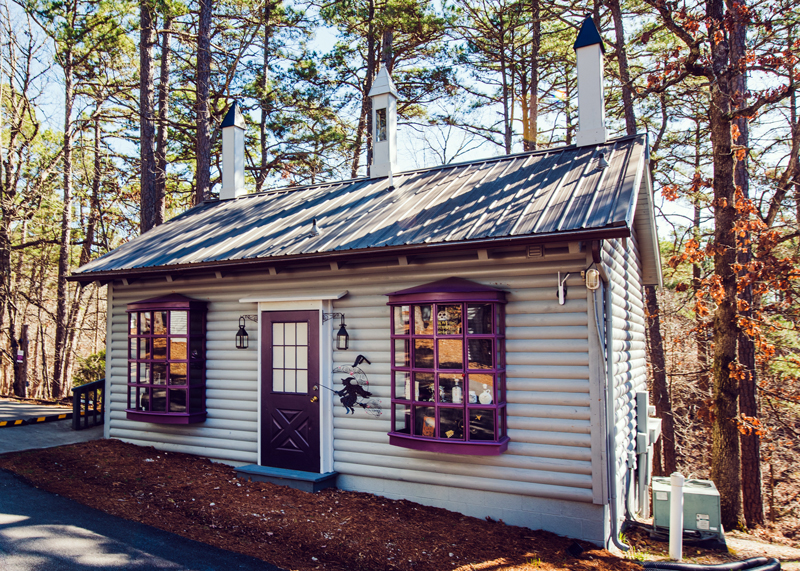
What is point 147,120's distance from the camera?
41.0 feet

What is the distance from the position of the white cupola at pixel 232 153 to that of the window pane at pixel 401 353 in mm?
5456

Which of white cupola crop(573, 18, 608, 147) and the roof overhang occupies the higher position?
white cupola crop(573, 18, 608, 147)

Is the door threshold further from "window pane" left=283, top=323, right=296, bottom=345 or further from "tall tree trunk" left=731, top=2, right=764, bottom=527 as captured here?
"tall tree trunk" left=731, top=2, right=764, bottom=527

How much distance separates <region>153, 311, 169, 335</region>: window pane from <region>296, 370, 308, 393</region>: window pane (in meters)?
2.19

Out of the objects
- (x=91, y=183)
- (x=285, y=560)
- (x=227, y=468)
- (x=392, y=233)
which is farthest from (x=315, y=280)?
(x=91, y=183)

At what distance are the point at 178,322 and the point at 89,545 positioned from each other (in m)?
3.29

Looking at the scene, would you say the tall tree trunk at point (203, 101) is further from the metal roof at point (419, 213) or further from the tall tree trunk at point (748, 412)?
the tall tree trunk at point (748, 412)

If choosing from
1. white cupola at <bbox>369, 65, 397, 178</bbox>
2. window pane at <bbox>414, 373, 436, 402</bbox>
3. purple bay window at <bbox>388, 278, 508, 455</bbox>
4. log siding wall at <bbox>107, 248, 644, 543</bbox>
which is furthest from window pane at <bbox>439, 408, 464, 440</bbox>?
white cupola at <bbox>369, 65, 397, 178</bbox>

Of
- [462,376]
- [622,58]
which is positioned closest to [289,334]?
[462,376]

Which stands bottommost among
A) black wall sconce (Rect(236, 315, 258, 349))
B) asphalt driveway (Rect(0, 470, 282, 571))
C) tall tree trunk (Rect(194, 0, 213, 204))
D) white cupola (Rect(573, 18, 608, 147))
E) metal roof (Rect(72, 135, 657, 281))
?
asphalt driveway (Rect(0, 470, 282, 571))

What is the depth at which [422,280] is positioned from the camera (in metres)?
5.81

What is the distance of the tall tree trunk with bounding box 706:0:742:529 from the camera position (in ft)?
24.1

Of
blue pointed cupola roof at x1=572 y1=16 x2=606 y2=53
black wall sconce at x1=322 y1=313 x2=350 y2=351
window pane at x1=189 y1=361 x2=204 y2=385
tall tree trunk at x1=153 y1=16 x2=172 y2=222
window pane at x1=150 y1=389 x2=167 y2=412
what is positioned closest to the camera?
black wall sconce at x1=322 y1=313 x2=350 y2=351

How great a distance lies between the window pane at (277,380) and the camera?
6648mm
